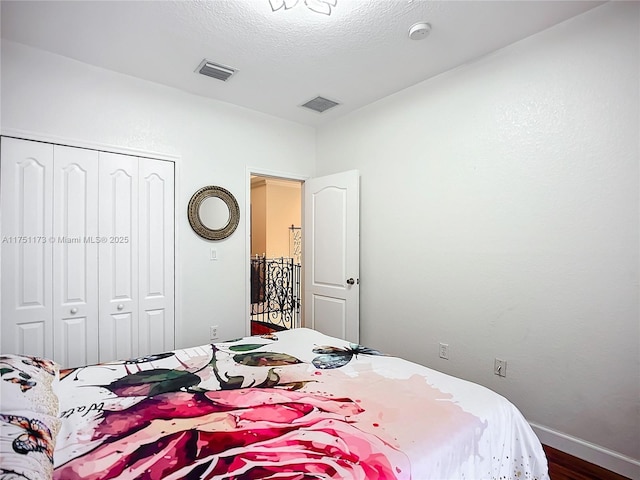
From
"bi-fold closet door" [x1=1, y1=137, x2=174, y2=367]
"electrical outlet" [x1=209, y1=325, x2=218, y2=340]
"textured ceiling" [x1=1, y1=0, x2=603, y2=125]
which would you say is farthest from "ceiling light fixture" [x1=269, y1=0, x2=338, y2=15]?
"electrical outlet" [x1=209, y1=325, x2=218, y2=340]

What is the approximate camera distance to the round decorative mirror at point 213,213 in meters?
3.21

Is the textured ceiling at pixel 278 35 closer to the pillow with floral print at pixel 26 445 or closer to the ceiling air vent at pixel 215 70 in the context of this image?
the ceiling air vent at pixel 215 70

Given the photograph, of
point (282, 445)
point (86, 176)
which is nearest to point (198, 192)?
point (86, 176)

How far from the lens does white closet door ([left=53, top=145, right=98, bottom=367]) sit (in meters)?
2.58

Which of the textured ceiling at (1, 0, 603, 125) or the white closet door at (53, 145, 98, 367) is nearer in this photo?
the textured ceiling at (1, 0, 603, 125)

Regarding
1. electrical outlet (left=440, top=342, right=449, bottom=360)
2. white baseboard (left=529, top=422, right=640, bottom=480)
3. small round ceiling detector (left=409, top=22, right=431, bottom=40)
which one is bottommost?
white baseboard (left=529, top=422, right=640, bottom=480)

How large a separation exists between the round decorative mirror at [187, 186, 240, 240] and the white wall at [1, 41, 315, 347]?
0.06 meters

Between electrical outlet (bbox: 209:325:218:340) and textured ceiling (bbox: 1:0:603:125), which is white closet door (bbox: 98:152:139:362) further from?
textured ceiling (bbox: 1:0:603:125)

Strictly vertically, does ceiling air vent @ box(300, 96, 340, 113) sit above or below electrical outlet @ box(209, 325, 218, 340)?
above

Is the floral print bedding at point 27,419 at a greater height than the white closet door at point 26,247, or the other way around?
the white closet door at point 26,247

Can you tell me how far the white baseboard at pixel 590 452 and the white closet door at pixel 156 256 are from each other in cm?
290

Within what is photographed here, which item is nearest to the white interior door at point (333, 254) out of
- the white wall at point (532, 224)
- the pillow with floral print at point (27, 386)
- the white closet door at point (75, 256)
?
the white wall at point (532, 224)

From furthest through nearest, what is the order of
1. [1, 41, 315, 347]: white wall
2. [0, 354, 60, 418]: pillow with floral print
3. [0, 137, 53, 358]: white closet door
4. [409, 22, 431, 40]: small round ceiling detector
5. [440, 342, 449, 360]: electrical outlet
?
[440, 342, 449, 360]: electrical outlet → [1, 41, 315, 347]: white wall → [0, 137, 53, 358]: white closet door → [409, 22, 431, 40]: small round ceiling detector → [0, 354, 60, 418]: pillow with floral print

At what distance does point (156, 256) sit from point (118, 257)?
0.29 meters
